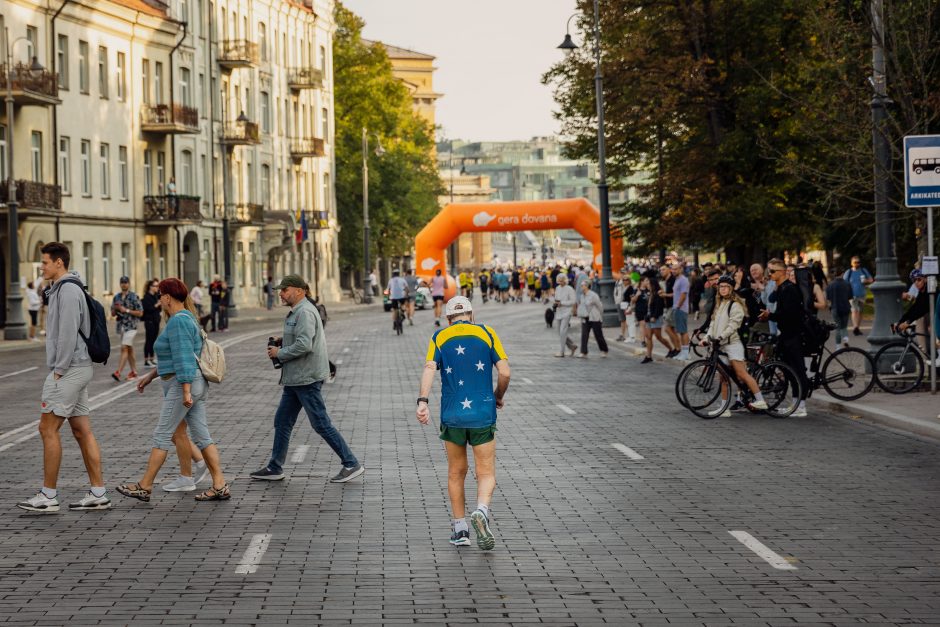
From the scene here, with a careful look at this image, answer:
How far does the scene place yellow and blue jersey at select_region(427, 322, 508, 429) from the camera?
32.0 ft

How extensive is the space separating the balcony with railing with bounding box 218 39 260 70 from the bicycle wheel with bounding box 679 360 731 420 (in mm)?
53517

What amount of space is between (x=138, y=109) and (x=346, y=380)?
3684 centimetres

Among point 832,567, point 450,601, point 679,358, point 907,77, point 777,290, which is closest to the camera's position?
point 450,601

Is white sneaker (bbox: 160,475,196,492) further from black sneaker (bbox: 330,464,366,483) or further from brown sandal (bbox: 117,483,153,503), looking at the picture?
black sneaker (bbox: 330,464,366,483)

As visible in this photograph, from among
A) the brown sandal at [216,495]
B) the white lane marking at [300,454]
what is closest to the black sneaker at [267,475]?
the brown sandal at [216,495]

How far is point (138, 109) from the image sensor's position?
59.9 metres

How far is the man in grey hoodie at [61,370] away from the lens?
11.2m

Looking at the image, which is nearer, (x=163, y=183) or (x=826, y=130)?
(x=826, y=130)

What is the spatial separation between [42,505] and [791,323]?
10.1 metres

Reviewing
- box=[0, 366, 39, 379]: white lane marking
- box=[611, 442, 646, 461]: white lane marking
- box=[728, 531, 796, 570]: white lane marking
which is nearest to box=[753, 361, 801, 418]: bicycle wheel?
box=[611, 442, 646, 461]: white lane marking

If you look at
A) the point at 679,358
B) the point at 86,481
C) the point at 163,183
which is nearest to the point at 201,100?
the point at 163,183

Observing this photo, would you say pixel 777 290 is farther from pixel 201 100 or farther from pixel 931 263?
pixel 201 100

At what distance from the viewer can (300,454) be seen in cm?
1496

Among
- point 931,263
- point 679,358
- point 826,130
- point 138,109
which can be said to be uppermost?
point 138,109
